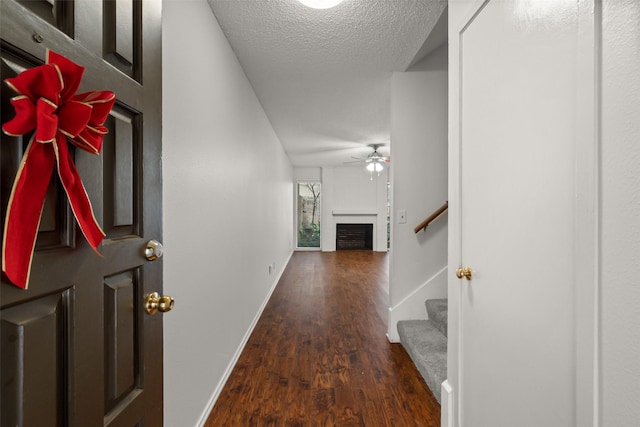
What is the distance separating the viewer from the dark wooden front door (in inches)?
18.5

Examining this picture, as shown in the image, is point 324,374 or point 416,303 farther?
point 416,303

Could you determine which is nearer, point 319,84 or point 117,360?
point 117,360

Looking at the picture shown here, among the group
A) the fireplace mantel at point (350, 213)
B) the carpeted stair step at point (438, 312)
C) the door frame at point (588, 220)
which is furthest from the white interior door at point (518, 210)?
the fireplace mantel at point (350, 213)

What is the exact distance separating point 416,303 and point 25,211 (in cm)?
270

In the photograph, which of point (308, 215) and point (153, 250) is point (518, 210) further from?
point (308, 215)

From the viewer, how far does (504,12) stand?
1.05 meters

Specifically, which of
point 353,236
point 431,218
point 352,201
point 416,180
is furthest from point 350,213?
point 431,218

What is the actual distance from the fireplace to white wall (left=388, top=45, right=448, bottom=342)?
224 inches

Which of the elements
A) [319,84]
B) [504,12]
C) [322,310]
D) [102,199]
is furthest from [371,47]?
[322,310]

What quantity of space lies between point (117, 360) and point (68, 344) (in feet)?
0.59

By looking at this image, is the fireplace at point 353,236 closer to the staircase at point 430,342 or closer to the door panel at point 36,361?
the staircase at point 430,342

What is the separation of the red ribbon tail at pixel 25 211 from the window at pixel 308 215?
7.88 meters

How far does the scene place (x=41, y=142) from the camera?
1.55 ft

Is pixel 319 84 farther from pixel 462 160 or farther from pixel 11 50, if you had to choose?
pixel 11 50
